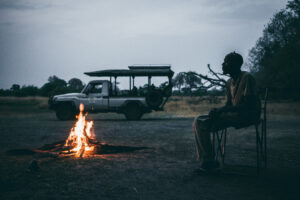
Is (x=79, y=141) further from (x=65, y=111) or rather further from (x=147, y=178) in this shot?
(x=65, y=111)

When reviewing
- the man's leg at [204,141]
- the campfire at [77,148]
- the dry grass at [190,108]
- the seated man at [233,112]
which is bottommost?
the dry grass at [190,108]

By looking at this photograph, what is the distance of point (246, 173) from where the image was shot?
3.75 m

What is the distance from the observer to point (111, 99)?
588 inches

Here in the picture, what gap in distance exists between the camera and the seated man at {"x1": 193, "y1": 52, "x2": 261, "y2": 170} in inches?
141

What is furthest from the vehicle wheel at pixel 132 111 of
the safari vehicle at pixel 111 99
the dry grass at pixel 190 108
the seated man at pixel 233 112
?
the seated man at pixel 233 112

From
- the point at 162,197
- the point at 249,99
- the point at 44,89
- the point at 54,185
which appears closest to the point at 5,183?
the point at 54,185

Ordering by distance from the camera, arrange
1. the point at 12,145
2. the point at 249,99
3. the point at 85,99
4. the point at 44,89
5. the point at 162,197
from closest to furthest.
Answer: the point at 162,197, the point at 249,99, the point at 12,145, the point at 85,99, the point at 44,89

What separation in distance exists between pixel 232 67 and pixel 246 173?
1540 millimetres

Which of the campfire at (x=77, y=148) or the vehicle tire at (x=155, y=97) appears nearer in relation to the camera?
the campfire at (x=77, y=148)

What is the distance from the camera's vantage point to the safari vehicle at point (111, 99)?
1488cm

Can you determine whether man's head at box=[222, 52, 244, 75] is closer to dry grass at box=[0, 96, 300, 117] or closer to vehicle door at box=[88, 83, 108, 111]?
dry grass at box=[0, 96, 300, 117]

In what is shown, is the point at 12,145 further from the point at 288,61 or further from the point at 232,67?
the point at 288,61

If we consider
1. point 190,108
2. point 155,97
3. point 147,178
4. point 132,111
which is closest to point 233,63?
point 147,178

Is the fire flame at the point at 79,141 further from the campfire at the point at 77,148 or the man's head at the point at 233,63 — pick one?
the man's head at the point at 233,63
